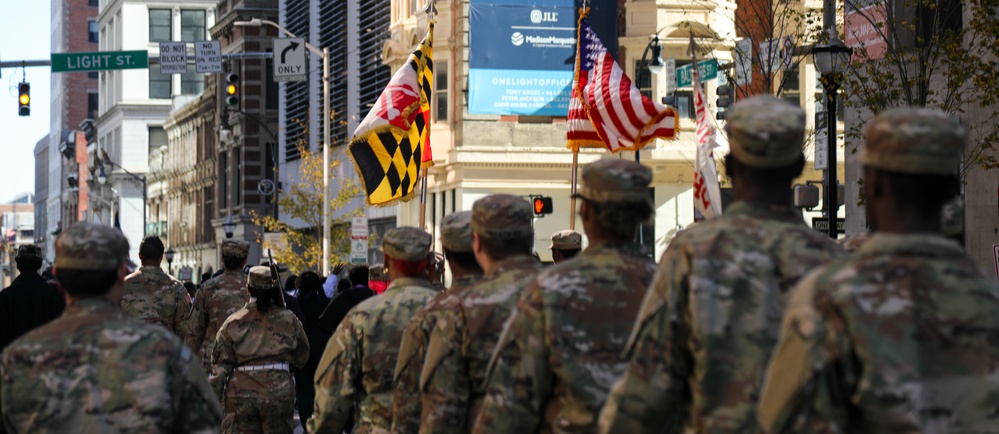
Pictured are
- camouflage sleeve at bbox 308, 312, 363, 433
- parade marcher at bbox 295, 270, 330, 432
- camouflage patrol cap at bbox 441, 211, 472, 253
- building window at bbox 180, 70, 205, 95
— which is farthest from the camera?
building window at bbox 180, 70, 205, 95

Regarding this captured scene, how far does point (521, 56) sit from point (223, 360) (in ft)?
101

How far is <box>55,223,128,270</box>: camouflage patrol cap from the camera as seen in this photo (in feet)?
20.0

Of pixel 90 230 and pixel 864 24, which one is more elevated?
pixel 864 24

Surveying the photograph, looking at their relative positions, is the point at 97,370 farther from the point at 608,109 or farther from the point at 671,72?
the point at 671,72

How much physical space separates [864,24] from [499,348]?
2106 centimetres

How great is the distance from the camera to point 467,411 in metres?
7.09

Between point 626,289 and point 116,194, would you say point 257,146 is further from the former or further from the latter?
point 626,289

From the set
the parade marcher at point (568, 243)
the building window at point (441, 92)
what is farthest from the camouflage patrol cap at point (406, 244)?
the building window at point (441, 92)

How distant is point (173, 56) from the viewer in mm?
39281

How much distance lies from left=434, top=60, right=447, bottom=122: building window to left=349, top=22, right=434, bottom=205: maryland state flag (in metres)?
24.1

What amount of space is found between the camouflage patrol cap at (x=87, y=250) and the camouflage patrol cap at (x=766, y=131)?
236 cm

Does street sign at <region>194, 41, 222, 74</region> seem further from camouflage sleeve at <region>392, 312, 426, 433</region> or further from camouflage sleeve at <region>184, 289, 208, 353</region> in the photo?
camouflage sleeve at <region>392, 312, 426, 433</region>

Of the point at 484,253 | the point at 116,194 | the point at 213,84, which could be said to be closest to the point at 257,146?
the point at 213,84

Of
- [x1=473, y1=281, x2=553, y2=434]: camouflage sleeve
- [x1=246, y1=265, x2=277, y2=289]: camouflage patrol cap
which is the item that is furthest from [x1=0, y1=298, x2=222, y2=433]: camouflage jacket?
[x1=246, y1=265, x2=277, y2=289]: camouflage patrol cap
